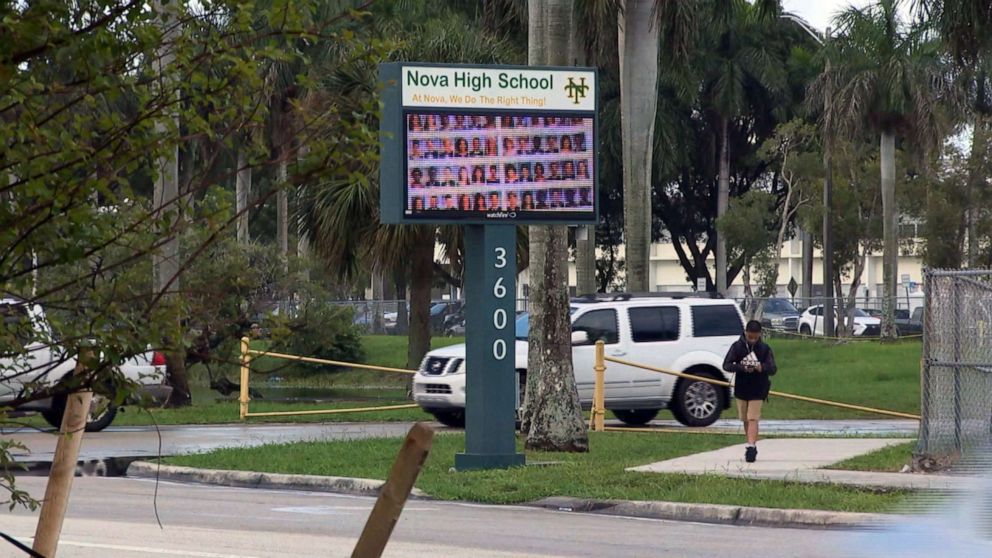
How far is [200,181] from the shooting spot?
4227 millimetres

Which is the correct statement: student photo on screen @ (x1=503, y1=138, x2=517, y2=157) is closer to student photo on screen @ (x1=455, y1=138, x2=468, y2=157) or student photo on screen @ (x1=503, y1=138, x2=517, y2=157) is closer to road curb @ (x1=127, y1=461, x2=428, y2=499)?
student photo on screen @ (x1=455, y1=138, x2=468, y2=157)

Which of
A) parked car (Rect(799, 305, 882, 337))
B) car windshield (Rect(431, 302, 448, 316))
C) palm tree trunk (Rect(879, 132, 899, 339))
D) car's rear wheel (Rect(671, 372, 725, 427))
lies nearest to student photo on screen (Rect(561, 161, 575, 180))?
car's rear wheel (Rect(671, 372, 725, 427))

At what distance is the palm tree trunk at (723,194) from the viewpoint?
184ft

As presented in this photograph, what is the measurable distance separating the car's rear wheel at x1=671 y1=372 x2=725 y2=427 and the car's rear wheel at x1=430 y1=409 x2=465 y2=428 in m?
3.23

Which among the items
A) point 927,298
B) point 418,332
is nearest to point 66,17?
point 927,298

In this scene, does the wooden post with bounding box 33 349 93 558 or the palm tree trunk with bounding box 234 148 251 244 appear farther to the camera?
the wooden post with bounding box 33 349 93 558

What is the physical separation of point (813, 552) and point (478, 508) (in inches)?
145

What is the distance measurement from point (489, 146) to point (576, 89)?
47.0 inches

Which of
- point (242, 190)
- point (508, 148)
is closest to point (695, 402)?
point (508, 148)

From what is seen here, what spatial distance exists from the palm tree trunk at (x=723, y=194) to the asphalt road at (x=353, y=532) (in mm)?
43841

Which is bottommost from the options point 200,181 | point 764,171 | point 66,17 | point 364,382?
point 364,382

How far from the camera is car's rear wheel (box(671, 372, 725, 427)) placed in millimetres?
22438

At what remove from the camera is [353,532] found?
11.4 m

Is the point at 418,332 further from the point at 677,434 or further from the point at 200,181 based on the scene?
the point at 200,181
